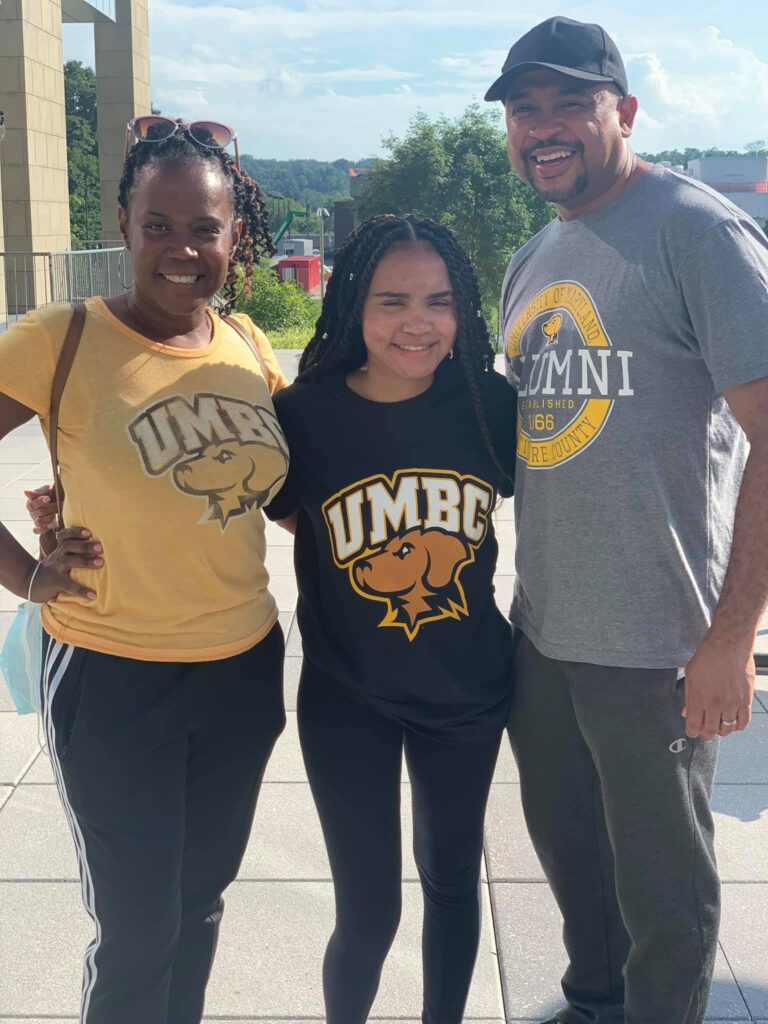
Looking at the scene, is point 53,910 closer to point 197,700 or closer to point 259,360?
point 197,700

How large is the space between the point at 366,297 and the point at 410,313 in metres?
0.13

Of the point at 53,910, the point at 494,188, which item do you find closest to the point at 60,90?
the point at 53,910

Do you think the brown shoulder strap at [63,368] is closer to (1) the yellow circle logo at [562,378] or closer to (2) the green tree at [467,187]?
(1) the yellow circle logo at [562,378]

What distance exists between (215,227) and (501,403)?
78 centimetres

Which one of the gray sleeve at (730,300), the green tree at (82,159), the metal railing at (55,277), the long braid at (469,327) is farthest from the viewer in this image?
the green tree at (82,159)

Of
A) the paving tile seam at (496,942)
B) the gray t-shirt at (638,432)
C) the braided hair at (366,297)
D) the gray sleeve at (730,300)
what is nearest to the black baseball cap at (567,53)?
the gray t-shirt at (638,432)

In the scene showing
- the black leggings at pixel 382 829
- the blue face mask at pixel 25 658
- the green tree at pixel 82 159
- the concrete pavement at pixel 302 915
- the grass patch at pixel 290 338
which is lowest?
the grass patch at pixel 290 338

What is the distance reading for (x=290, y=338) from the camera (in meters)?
21.3

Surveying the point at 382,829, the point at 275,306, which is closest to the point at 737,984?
the point at 382,829

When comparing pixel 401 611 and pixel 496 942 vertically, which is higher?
pixel 401 611

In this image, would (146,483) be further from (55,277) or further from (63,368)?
(55,277)

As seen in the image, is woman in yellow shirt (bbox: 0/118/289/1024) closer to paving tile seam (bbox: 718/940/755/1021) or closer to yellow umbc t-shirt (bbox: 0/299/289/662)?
yellow umbc t-shirt (bbox: 0/299/289/662)

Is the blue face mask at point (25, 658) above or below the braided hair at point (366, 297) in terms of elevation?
below

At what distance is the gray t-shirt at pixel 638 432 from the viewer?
7.47 feet
